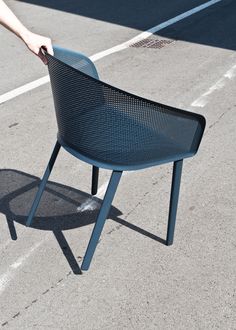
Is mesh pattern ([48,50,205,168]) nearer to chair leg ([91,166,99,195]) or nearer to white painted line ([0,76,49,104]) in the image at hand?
chair leg ([91,166,99,195])

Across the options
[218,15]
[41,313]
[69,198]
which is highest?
[41,313]

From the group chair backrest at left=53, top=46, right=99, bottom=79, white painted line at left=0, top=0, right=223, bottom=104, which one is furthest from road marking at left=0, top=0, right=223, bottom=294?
chair backrest at left=53, top=46, right=99, bottom=79

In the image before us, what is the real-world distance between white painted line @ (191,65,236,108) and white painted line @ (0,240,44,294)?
2.78m

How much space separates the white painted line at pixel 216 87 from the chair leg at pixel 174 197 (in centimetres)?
246

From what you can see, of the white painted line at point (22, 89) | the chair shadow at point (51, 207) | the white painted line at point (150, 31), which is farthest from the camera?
the white painted line at point (150, 31)

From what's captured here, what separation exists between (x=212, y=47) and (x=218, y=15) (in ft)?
5.79

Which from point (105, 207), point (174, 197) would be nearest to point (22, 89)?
point (174, 197)

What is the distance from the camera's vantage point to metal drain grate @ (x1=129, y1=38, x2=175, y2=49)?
7930mm

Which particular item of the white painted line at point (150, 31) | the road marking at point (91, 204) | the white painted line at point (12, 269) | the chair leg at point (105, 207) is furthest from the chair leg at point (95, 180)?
the white painted line at point (150, 31)

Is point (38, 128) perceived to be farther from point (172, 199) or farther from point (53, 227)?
point (172, 199)

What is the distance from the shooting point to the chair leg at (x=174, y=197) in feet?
11.1

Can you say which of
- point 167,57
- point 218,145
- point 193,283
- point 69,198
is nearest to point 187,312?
point 193,283

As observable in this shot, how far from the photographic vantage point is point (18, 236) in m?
3.80

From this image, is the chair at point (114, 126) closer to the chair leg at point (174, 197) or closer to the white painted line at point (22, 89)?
the chair leg at point (174, 197)
